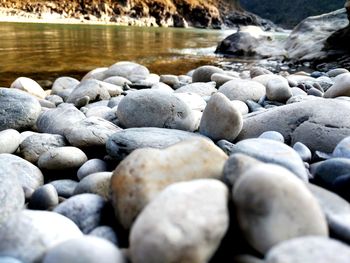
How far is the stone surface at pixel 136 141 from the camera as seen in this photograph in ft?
6.48

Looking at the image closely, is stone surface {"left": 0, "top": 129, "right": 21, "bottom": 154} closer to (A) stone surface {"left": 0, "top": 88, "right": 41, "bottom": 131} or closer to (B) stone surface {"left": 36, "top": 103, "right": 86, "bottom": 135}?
(B) stone surface {"left": 36, "top": 103, "right": 86, "bottom": 135}

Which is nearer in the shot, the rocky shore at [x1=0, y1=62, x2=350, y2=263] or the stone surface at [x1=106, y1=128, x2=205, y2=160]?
the rocky shore at [x1=0, y1=62, x2=350, y2=263]

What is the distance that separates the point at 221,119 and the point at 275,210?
3.89 feet

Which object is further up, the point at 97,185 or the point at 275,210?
the point at 275,210

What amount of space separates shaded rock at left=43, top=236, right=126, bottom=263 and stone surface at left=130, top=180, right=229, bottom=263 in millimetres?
66

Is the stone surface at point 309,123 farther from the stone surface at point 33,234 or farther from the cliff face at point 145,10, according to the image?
the cliff face at point 145,10

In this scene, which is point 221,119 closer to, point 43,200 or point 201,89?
point 43,200

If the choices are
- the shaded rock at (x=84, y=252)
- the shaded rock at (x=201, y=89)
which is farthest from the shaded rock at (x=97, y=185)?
the shaded rock at (x=201, y=89)

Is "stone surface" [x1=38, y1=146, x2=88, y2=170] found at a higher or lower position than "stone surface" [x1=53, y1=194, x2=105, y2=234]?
lower

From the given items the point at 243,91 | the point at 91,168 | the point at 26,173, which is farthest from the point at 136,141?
the point at 243,91

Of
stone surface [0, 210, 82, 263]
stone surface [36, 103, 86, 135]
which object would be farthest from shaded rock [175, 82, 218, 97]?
stone surface [0, 210, 82, 263]

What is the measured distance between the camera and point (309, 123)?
2.24 meters

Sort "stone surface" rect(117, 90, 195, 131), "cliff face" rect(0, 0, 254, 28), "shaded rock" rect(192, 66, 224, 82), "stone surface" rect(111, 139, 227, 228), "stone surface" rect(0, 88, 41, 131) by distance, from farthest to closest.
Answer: "cliff face" rect(0, 0, 254, 28) < "shaded rock" rect(192, 66, 224, 82) < "stone surface" rect(0, 88, 41, 131) < "stone surface" rect(117, 90, 195, 131) < "stone surface" rect(111, 139, 227, 228)

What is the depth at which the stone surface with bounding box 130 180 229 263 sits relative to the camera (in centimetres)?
97
